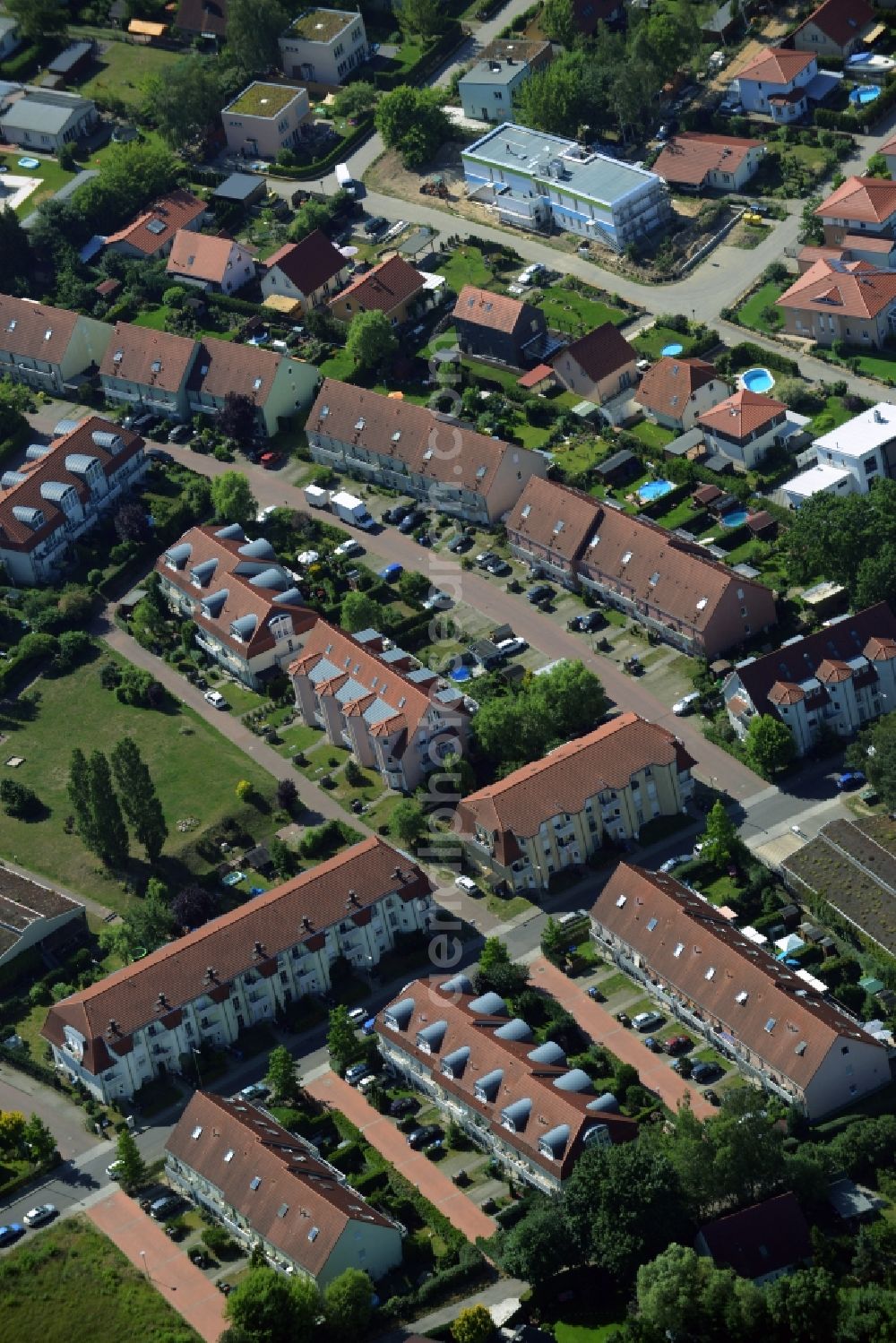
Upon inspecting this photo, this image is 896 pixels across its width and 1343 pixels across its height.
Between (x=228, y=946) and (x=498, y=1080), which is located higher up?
(x=228, y=946)

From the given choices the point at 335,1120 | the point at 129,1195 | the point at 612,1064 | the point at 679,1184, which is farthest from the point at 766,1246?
the point at 129,1195

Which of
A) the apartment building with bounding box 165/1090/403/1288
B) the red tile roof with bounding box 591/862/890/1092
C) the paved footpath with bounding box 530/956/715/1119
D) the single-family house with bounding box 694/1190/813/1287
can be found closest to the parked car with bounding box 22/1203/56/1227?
the apartment building with bounding box 165/1090/403/1288

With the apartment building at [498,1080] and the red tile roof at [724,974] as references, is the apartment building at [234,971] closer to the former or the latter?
the apartment building at [498,1080]

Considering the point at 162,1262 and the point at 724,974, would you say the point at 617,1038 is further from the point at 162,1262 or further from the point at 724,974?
the point at 162,1262

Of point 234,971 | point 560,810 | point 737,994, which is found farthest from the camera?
point 560,810

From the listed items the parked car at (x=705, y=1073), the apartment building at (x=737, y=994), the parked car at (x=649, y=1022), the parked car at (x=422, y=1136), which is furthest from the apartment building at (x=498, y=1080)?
the apartment building at (x=737, y=994)

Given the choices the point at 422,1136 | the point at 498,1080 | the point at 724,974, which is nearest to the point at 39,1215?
the point at 422,1136
